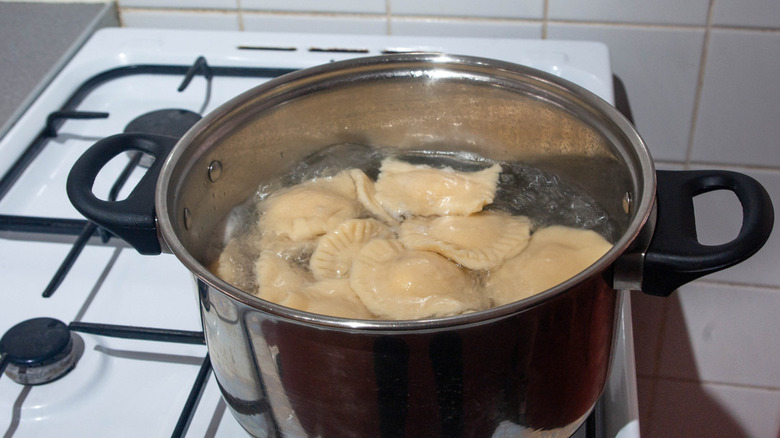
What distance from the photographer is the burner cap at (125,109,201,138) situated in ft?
2.46

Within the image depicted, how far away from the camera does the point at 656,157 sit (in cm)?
91

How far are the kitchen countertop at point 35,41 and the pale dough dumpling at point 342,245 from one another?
1.49 feet

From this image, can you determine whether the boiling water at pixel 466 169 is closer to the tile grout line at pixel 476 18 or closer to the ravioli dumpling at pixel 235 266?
the ravioli dumpling at pixel 235 266

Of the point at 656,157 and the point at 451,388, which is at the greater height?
the point at 451,388

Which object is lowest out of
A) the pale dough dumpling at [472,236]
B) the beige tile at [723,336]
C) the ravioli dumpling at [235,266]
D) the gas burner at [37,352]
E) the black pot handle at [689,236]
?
the beige tile at [723,336]

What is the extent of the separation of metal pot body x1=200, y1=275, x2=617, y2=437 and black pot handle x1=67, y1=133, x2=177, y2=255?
75 mm

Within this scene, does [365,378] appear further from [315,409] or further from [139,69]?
[139,69]

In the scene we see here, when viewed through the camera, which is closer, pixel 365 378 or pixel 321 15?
pixel 365 378

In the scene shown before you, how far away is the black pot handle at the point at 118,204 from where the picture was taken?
459mm

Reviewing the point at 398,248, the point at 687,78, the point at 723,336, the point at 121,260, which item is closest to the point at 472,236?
the point at 398,248

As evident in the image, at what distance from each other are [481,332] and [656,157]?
641 millimetres

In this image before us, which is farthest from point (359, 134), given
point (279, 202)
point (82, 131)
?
point (82, 131)

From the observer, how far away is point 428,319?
34cm

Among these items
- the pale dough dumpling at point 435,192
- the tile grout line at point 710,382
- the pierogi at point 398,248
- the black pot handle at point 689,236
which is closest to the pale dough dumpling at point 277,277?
the pierogi at point 398,248
